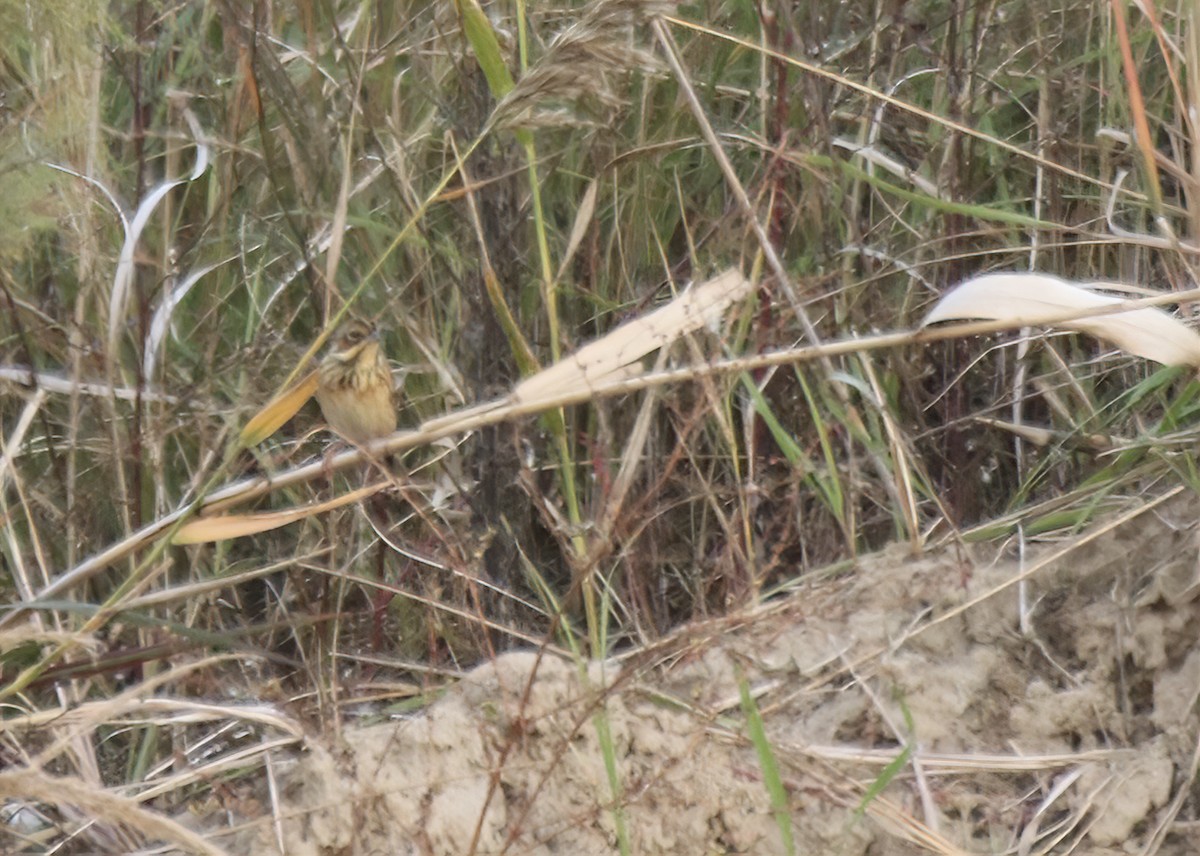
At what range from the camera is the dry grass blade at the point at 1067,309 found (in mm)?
1988

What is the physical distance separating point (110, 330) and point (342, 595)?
599 mm

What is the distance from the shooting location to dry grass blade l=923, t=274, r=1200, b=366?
199cm

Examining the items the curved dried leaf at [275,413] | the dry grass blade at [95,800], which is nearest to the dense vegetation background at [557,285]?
the curved dried leaf at [275,413]

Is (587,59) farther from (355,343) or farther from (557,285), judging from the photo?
(355,343)

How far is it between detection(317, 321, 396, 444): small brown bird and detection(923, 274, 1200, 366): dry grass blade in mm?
1011

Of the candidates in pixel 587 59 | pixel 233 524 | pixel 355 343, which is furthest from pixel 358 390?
pixel 587 59

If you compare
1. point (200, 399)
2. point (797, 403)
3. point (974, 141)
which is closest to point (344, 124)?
point (200, 399)

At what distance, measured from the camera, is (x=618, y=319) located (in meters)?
2.83

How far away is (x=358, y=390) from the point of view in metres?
2.61

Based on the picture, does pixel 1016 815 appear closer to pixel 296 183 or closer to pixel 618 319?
pixel 618 319

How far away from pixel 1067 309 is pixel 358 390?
1200 millimetres

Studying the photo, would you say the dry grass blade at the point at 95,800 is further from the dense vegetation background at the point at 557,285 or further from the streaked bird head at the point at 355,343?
the streaked bird head at the point at 355,343

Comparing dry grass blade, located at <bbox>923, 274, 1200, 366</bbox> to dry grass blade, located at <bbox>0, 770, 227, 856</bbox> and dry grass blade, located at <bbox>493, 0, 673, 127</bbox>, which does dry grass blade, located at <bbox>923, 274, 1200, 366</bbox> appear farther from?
dry grass blade, located at <bbox>0, 770, 227, 856</bbox>

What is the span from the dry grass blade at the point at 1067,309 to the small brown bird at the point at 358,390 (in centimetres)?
101
